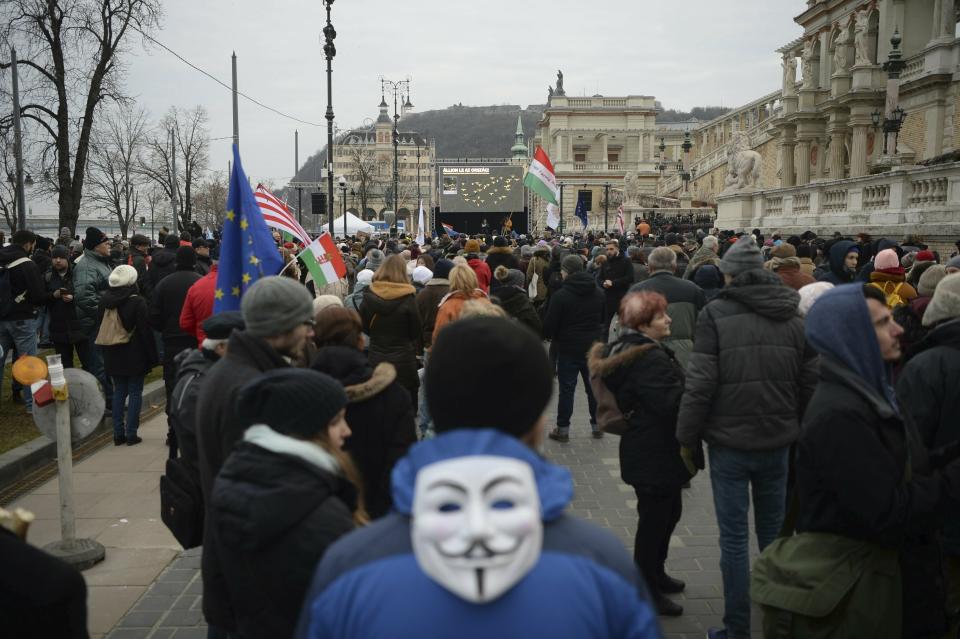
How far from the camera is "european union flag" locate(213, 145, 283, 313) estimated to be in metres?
6.09

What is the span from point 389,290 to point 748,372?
12.7 ft

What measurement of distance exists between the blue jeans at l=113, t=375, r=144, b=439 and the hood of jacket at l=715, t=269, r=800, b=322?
6816 mm

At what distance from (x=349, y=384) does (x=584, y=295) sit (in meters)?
5.50

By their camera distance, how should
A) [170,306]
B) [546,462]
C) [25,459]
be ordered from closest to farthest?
1. [546,462]
2. [25,459]
3. [170,306]

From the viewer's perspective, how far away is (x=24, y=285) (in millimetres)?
9875

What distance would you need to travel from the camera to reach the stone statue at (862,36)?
120 ft

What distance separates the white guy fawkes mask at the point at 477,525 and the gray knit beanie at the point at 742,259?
141 inches

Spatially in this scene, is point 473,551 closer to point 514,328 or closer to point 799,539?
point 514,328

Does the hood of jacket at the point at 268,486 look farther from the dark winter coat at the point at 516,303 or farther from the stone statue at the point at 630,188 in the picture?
the stone statue at the point at 630,188

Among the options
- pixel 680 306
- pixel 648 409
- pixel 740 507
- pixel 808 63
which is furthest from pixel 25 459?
pixel 808 63

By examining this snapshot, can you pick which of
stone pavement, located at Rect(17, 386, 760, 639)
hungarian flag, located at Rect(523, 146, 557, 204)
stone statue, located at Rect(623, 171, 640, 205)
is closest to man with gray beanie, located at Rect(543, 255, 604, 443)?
stone pavement, located at Rect(17, 386, 760, 639)

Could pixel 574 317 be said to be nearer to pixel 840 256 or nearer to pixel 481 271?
pixel 481 271

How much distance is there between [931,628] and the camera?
320cm

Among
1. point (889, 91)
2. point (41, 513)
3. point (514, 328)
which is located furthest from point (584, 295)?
point (889, 91)
